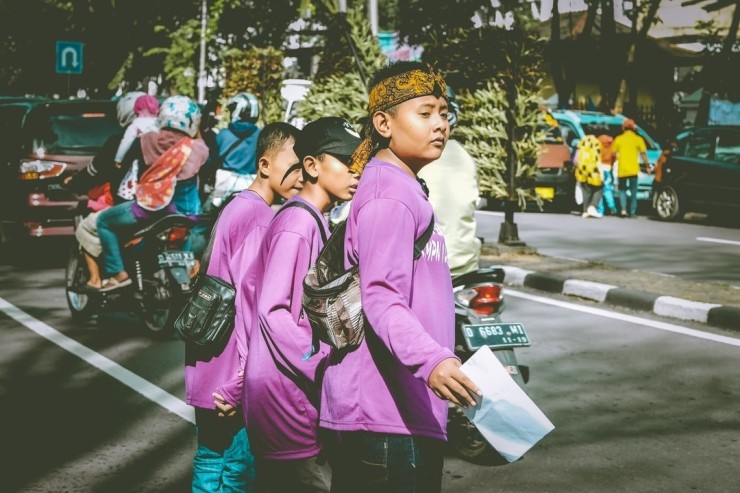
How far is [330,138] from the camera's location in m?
3.38

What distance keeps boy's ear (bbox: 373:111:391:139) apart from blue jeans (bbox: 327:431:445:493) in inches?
30.2

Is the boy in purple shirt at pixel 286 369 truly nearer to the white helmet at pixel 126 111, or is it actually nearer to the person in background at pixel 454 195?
the person in background at pixel 454 195

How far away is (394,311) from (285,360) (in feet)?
2.07

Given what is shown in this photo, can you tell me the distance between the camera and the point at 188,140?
27.8 feet

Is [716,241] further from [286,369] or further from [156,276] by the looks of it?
[286,369]

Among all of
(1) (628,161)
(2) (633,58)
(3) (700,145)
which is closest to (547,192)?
(1) (628,161)

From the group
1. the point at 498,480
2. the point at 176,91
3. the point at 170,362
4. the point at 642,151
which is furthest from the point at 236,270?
the point at 176,91

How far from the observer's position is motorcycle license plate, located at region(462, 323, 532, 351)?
17.3 feet

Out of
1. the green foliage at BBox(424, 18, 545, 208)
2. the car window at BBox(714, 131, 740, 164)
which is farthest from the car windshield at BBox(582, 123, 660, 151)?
the green foliage at BBox(424, 18, 545, 208)

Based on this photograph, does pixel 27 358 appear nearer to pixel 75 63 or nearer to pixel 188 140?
pixel 188 140

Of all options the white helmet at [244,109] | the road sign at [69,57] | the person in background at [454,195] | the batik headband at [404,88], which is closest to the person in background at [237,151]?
the white helmet at [244,109]

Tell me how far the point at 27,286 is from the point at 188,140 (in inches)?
159

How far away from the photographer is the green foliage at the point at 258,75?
83.9 ft

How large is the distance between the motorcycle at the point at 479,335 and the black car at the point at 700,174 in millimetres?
14294
